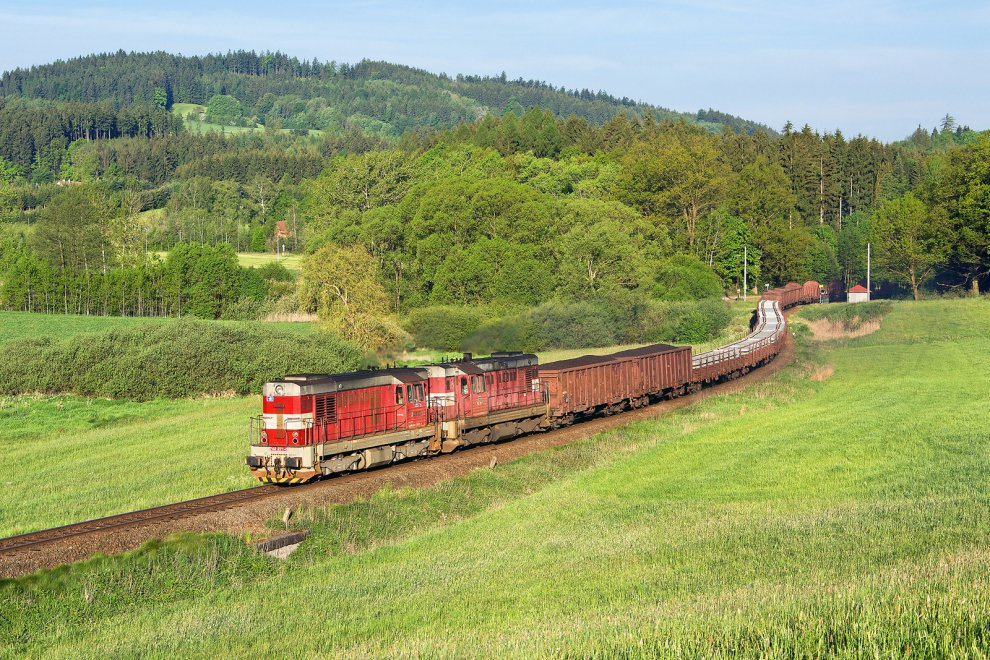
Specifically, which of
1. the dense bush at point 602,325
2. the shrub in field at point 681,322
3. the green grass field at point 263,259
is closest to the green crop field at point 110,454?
the dense bush at point 602,325

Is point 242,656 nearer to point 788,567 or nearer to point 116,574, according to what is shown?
→ point 116,574

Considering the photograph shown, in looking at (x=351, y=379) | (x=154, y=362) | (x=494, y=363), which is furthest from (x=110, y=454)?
(x=154, y=362)

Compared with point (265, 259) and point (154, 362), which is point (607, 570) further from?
point (265, 259)

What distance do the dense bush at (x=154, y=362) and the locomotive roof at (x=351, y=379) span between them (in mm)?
32562

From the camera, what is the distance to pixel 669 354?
55375 millimetres

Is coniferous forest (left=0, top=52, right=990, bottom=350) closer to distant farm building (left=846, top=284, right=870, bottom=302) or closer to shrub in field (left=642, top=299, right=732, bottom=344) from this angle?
shrub in field (left=642, top=299, right=732, bottom=344)

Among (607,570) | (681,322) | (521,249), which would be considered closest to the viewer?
(607,570)

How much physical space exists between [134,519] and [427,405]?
12870 millimetres

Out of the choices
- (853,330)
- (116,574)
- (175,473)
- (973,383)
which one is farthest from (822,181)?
(116,574)

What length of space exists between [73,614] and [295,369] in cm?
4848

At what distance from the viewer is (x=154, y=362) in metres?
62.8

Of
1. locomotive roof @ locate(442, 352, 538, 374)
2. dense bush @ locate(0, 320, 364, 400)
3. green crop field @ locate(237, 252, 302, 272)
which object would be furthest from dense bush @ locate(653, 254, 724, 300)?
locomotive roof @ locate(442, 352, 538, 374)

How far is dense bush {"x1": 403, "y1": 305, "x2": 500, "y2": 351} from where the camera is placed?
306 ft

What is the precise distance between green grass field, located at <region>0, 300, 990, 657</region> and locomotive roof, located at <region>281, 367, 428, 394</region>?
14.3ft
